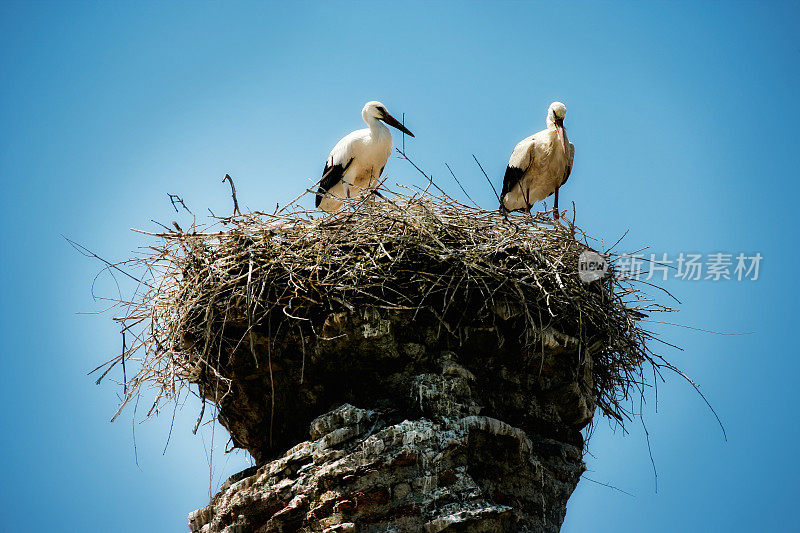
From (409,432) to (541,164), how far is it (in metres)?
4.78

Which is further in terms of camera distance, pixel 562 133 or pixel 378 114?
pixel 378 114

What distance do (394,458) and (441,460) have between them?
26 centimetres

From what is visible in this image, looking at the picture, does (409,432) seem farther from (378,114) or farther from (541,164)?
(378,114)

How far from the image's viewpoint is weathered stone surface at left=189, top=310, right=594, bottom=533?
4.48m

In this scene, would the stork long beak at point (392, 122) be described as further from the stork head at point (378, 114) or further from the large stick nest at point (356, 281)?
the large stick nest at point (356, 281)

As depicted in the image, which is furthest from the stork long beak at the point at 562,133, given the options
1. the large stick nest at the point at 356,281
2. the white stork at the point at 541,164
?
the large stick nest at the point at 356,281

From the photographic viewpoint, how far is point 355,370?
5152 mm

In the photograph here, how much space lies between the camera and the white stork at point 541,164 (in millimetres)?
8742

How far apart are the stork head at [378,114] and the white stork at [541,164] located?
123 centimetres

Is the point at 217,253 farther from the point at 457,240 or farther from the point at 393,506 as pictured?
the point at 393,506

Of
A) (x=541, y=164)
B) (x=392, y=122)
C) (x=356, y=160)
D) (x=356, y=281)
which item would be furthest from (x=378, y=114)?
(x=356, y=281)

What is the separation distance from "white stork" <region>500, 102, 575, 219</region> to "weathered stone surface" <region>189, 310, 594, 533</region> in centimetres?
358

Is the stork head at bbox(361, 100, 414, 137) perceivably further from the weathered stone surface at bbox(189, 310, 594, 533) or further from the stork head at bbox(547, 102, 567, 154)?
the weathered stone surface at bbox(189, 310, 594, 533)

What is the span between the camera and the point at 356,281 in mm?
5109
